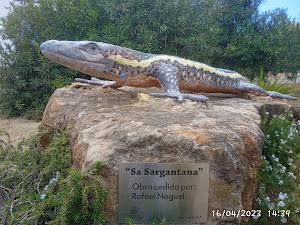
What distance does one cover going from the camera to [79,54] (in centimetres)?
243

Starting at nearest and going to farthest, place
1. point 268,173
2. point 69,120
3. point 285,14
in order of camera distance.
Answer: point 69,120 < point 268,173 < point 285,14

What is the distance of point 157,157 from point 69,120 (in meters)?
1.05

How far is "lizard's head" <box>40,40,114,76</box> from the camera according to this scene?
7.79ft

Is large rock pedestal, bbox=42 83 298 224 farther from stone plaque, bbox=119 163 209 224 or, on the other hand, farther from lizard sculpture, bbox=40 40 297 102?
lizard sculpture, bbox=40 40 297 102

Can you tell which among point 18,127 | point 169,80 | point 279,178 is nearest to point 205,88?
point 169,80

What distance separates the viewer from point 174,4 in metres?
5.53

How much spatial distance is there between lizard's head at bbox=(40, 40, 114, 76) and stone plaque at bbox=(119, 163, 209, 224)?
131cm

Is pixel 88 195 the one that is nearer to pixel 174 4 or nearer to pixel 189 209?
pixel 189 209

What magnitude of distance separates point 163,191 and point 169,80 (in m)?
1.35

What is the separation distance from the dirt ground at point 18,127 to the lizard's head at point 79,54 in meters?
2.77

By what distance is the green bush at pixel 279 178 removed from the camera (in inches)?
82.8

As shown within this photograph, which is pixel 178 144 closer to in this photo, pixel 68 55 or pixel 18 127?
pixel 68 55

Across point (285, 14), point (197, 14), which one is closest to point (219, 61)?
point (197, 14)
